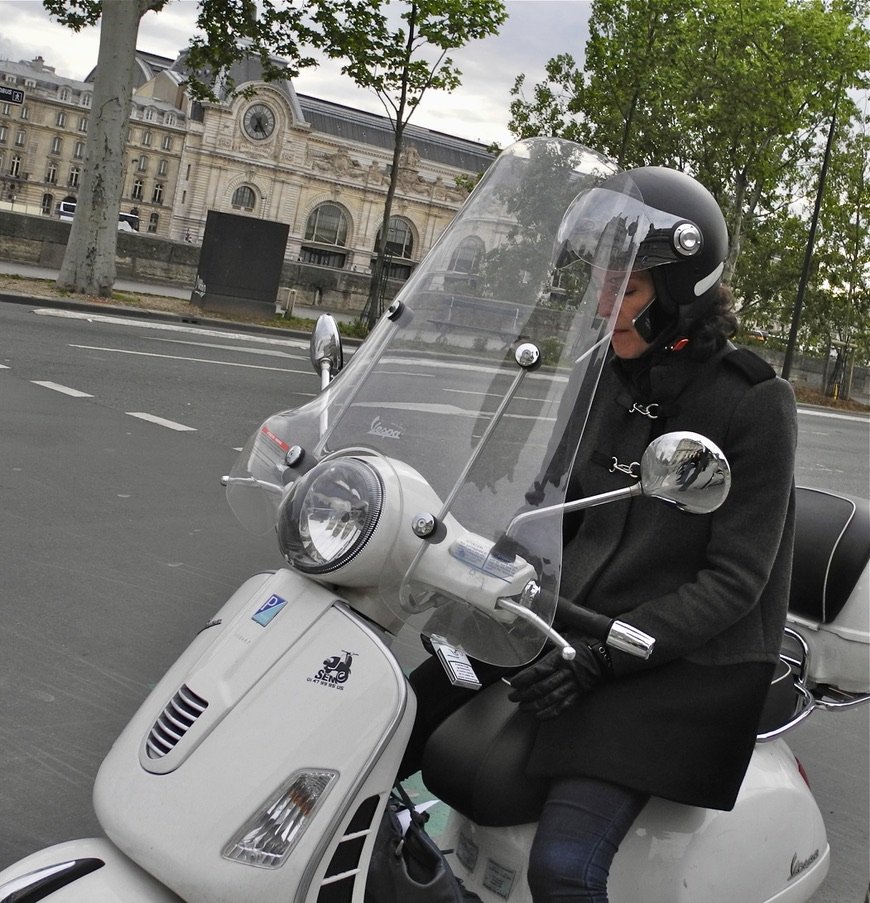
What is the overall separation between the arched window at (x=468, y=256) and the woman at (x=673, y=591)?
9.2 inches

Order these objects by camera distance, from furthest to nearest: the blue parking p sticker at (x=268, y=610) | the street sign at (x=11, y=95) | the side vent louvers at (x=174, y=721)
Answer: the street sign at (x=11, y=95) < the blue parking p sticker at (x=268, y=610) < the side vent louvers at (x=174, y=721)

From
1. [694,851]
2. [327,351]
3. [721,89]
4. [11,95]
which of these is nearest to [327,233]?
[721,89]

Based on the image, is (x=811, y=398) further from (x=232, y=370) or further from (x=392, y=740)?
(x=392, y=740)

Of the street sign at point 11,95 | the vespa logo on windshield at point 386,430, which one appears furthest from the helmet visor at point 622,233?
the street sign at point 11,95

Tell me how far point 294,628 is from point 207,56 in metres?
21.6

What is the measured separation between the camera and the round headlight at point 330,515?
6.28ft

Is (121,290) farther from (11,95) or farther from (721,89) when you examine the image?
(721,89)

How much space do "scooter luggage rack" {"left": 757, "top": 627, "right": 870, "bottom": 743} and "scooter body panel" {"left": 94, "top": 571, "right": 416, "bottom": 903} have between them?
3.35ft

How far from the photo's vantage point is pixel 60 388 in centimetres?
1036

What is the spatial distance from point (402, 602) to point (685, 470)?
0.48 metres

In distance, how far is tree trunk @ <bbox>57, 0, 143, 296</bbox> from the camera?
1942cm

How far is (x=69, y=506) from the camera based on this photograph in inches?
254

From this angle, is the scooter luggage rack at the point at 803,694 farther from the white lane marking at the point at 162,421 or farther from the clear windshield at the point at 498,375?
the white lane marking at the point at 162,421

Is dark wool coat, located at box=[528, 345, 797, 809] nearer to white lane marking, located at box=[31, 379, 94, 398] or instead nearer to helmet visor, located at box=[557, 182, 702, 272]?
helmet visor, located at box=[557, 182, 702, 272]
